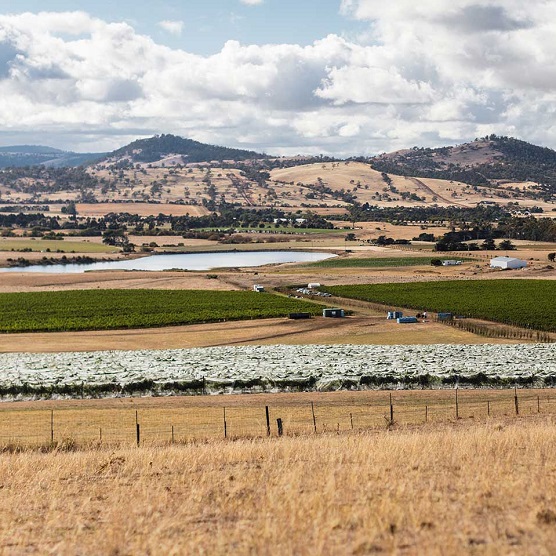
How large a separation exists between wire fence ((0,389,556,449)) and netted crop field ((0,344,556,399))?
2.06 metres

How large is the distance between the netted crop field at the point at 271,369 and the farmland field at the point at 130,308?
19.1m

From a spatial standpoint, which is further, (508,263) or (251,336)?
(508,263)

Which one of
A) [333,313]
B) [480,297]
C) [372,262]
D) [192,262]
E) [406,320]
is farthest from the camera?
[192,262]

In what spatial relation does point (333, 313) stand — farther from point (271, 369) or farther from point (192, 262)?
point (192, 262)

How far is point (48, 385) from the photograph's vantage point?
47469mm

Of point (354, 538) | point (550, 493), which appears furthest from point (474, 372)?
point (354, 538)

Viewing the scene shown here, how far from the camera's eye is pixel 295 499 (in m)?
17.3

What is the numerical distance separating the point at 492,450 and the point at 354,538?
9.47m

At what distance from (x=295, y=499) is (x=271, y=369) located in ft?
114

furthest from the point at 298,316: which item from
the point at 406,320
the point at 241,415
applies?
the point at 241,415

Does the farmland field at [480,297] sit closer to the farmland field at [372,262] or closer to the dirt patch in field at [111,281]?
the dirt patch in field at [111,281]

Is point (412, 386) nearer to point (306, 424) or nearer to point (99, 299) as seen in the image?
point (306, 424)

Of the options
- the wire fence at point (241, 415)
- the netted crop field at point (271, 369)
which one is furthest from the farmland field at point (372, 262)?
the wire fence at point (241, 415)

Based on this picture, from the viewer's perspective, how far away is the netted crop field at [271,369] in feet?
→ 155
